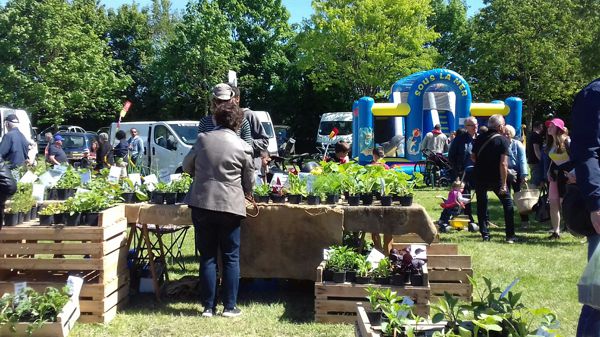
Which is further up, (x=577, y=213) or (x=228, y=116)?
(x=228, y=116)

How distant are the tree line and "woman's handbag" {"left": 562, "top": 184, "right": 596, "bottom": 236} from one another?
25859 millimetres

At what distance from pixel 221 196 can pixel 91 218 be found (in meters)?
0.95

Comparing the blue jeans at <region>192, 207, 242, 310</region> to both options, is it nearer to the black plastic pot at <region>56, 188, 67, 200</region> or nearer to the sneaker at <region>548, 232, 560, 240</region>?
the black plastic pot at <region>56, 188, 67, 200</region>

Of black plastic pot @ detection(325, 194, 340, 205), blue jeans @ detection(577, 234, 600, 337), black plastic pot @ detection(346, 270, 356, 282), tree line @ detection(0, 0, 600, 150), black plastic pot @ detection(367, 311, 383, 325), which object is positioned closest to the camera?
blue jeans @ detection(577, 234, 600, 337)

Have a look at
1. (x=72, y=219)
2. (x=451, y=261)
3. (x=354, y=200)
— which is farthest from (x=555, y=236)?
(x=72, y=219)

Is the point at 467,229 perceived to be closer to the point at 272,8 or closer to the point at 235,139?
the point at 235,139

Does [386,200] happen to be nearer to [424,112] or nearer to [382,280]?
[382,280]

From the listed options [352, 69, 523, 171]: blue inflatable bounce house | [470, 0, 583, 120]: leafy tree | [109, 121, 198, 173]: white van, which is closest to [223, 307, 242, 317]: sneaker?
[109, 121, 198, 173]: white van

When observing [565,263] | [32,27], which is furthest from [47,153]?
[32,27]

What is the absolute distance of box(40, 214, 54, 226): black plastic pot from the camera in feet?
15.1

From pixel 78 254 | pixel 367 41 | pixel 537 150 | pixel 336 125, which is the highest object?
pixel 367 41

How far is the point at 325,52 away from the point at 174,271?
25411mm

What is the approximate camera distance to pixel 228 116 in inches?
185

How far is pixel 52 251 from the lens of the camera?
4531 millimetres
